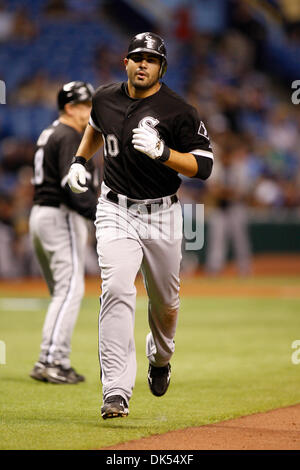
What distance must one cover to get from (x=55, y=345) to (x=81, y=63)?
693 inches

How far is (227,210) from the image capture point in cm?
1797

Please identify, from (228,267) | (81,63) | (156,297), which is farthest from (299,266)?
(156,297)

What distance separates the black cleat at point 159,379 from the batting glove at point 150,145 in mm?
1635

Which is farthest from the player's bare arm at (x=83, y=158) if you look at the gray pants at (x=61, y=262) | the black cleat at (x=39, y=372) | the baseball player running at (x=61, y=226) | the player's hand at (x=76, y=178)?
the black cleat at (x=39, y=372)

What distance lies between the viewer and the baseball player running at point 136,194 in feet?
17.8

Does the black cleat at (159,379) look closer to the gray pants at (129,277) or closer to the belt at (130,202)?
the gray pants at (129,277)

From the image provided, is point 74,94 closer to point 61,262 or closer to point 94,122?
point 61,262

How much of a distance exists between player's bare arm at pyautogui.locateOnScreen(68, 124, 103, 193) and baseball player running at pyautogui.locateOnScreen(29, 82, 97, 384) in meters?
1.16

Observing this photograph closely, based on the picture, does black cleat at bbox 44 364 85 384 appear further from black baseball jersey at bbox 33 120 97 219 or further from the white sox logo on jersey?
the white sox logo on jersey

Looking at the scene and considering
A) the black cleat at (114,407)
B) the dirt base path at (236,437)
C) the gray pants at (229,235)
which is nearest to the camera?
the dirt base path at (236,437)

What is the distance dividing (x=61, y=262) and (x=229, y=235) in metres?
11.4

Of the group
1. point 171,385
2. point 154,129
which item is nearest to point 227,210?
point 171,385

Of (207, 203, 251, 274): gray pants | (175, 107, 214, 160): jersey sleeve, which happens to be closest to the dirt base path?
(175, 107, 214, 160): jersey sleeve

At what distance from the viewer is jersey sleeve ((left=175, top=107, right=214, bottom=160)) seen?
5609 mm
